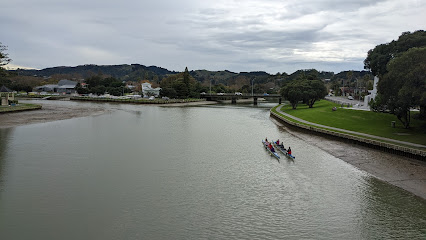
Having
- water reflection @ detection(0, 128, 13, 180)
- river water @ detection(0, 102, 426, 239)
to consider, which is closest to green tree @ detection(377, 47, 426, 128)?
river water @ detection(0, 102, 426, 239)

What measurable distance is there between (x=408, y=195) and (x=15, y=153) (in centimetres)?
3397

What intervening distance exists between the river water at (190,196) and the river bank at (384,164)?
1303 mm

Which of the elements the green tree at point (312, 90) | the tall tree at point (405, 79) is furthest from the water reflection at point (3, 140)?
the green tree at point (312, 90)

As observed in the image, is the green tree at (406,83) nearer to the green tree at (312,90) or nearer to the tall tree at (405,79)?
the tall tree at (405,79)

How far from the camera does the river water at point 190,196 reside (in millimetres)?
17062

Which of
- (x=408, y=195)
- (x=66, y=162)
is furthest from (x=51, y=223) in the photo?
(x=408, y=195)

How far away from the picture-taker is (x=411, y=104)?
1316 inches

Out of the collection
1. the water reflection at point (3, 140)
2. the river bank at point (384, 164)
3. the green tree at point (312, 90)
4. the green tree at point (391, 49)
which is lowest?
the river bank at point (384, 164)

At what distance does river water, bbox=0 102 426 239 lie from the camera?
17.1m

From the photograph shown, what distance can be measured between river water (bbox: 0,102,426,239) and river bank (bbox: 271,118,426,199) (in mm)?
1303

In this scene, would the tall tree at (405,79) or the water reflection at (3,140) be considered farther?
the tall tree at (405,79)

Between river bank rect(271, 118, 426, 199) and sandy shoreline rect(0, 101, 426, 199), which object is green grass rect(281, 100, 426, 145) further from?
sandy shoreline rect(0, 101, 426, 199)

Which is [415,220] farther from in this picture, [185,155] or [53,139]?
[53,139]

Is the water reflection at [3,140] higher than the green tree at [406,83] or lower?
lower
